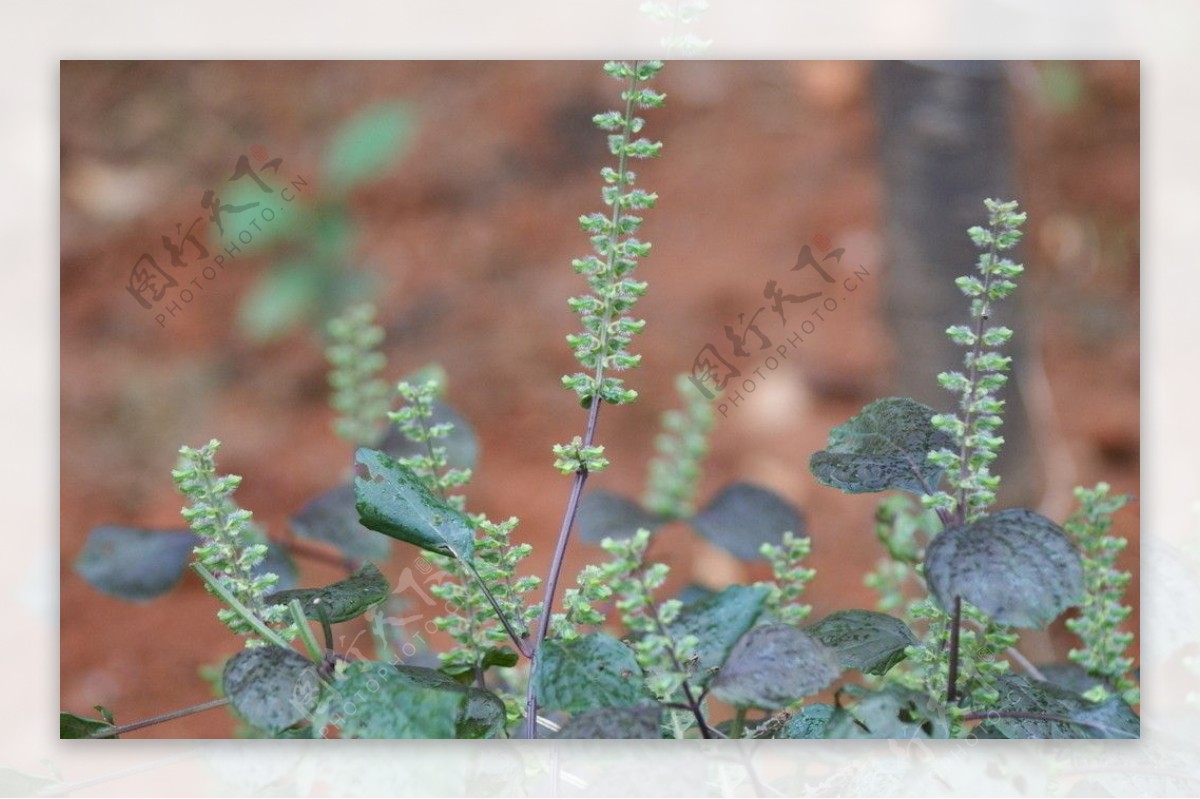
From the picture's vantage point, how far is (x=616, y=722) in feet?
1.61

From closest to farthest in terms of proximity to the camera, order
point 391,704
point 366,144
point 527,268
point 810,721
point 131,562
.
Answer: point 391,704
point 810,721
point 131,562
point 366,144
point 527,268

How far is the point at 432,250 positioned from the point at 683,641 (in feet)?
3.38

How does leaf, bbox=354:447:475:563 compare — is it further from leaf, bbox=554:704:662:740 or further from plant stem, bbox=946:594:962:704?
plant stem, bbox=946:594:962:704

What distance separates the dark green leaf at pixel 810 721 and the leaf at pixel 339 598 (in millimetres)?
234

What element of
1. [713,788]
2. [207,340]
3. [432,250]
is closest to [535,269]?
[432,250]

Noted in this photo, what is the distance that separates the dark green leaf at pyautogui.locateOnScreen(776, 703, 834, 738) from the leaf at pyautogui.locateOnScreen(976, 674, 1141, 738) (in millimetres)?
84

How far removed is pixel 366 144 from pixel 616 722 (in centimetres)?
88

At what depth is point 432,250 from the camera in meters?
1.46

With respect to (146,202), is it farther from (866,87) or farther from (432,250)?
(866,87)

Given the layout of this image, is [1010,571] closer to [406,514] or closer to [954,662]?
[954,662]

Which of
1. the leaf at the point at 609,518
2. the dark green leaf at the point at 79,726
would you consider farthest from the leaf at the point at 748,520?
the dark green leaf at the point at 79,726

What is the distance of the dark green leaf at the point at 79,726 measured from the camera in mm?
621

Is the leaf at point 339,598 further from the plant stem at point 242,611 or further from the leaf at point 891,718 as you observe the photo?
the leaf at point 891,718

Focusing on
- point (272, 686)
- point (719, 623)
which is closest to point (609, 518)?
point (719, 623)
